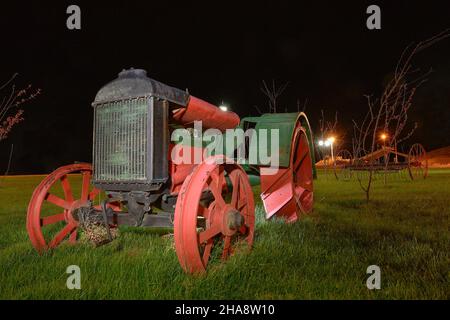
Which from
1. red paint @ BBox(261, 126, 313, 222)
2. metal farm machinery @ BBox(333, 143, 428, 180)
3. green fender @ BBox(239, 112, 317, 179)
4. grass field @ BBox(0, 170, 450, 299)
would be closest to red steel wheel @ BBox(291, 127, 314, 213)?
red paint @ BBox(261, 126, 313, 222)

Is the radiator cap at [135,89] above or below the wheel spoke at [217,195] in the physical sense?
above

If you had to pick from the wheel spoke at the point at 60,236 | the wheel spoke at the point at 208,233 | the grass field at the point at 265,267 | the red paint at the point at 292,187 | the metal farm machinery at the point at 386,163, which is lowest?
the grass field at the point at 265,267

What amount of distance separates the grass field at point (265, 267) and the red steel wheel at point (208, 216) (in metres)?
0.19

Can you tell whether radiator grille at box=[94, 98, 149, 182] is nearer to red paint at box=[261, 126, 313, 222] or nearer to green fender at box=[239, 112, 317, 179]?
green fender at box=[239, 112, 317, 179]

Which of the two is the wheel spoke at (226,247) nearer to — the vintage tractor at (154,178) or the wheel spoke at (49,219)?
the vintage tractor at (154,178)

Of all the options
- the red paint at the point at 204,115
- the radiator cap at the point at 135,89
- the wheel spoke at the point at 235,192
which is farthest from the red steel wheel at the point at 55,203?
the wheel spoke at the point at 235,192

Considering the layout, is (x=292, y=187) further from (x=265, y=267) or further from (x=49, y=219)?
(x=49, y=219)

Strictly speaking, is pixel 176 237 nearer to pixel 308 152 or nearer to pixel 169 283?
pixel 169 283

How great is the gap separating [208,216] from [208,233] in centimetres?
19

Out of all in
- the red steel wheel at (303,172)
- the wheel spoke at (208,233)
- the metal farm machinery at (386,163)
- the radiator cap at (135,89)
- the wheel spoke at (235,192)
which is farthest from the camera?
the metal farm machinery at (386,163)

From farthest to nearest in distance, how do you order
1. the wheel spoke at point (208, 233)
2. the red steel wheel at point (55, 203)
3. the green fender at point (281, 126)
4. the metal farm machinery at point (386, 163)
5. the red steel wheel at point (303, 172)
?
the metal farm machinery at point (386, 163)
the red steel wheel at point (303, 172)
the green fender at point (281, 126)
the red steel wheel at point (55, 203)
the wheel spoke at point (208, 233)

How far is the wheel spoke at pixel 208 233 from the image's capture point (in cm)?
276
